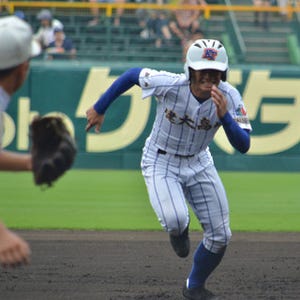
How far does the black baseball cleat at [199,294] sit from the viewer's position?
7.85 metres

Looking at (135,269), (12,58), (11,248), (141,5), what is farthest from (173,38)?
(11,248)

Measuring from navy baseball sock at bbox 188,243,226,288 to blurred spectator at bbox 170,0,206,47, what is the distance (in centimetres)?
1339

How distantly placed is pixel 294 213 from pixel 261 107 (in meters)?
5.57

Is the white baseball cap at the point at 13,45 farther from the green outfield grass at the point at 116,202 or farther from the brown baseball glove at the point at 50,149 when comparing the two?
the green outfield grass at the point at 116,202

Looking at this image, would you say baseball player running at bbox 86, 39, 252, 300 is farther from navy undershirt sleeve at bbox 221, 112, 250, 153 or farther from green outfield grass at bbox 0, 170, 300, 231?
green outfield grass at bbox 0, 170, 300, 231

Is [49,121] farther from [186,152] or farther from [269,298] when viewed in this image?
[269,298]

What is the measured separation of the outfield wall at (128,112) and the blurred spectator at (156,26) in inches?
95.0

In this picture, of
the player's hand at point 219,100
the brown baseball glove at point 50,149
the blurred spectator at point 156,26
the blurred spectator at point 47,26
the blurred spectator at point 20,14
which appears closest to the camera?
the brown baseball glove at point 50,149

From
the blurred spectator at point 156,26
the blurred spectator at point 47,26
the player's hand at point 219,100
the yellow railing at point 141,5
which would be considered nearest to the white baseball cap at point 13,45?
the player's hand at point 219,100

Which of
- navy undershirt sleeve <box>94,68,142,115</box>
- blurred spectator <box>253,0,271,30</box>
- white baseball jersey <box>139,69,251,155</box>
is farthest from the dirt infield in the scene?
blurred spectator <box>253,0,271,30</box>

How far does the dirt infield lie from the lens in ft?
26.5

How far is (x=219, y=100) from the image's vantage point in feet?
23.1

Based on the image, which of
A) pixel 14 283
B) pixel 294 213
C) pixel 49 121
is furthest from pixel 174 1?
pixel 49 121

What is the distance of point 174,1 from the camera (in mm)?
22625
